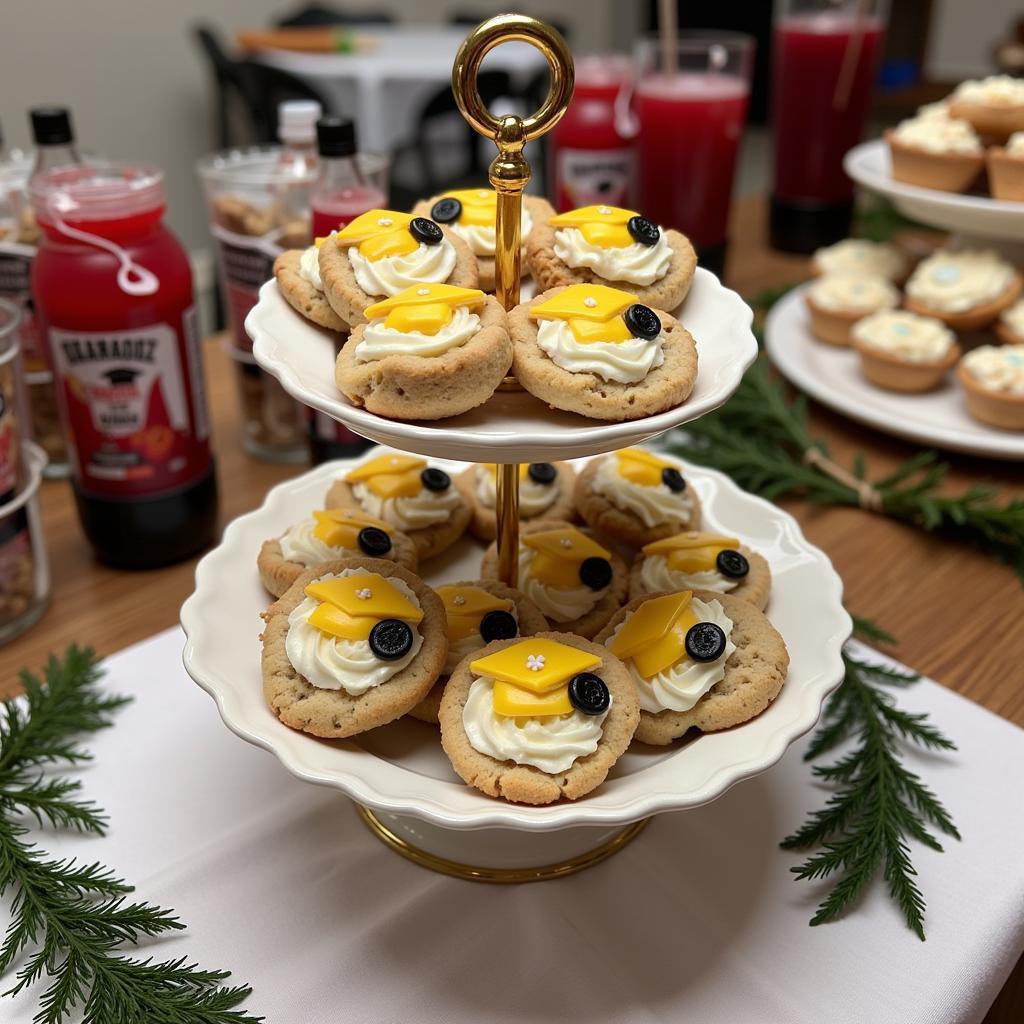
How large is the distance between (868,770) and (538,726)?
0.33 metres

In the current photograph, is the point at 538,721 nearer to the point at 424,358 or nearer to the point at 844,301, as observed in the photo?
the point at 424,358

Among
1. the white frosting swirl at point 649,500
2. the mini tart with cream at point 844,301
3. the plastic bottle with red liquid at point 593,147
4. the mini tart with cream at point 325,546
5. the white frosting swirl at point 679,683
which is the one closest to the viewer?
the white frosting swirl at point 679,683

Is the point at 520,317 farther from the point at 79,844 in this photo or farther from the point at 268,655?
the point at 79,844

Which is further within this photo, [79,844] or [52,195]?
[52,195]

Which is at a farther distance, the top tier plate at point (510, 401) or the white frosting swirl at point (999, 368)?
the white frosting swirl at point (999, 368)

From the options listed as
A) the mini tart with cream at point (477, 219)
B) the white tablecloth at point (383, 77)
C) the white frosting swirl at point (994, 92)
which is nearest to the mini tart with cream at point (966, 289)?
the white frosting swirl at point (994, 92)

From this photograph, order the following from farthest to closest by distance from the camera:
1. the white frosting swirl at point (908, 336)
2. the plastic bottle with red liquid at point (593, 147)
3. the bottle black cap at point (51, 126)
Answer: the plastic bottle with red liquid at point (593, 147) < the white frosting swirl at point (908, 336) < the bottle black cap at point (51, 126)

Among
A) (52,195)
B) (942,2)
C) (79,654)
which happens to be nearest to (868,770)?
(79,654)

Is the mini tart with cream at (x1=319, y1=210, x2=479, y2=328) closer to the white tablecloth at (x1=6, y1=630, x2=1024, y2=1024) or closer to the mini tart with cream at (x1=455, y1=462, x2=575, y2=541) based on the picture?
the mini tart with cream at (x1=455, y1=462, x2=575, y2=541)

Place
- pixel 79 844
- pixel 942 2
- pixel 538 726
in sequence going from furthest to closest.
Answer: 1. pixel 942 2
2. pixel 79 844
3. pixel 538 726

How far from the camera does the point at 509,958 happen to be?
68 cm

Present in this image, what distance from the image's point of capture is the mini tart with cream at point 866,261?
151 centimetres

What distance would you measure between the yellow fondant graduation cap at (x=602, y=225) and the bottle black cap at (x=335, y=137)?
32 cm

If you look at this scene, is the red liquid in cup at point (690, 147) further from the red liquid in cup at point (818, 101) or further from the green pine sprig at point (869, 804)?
the green pine sprig at point (869, 804)
